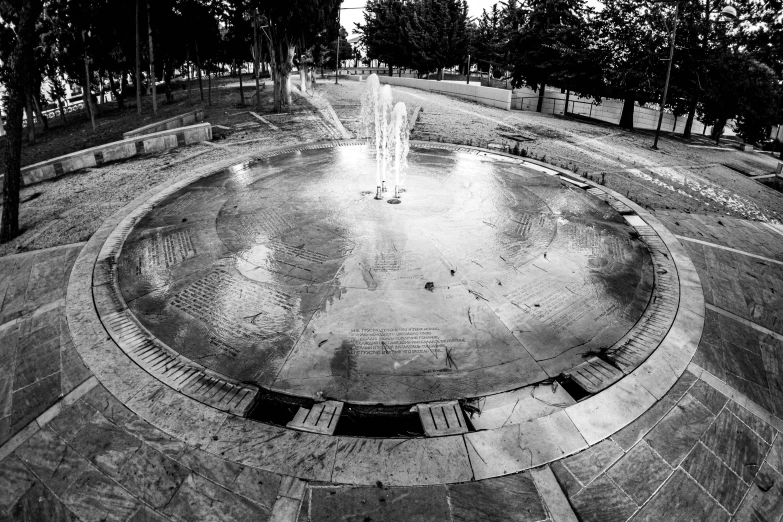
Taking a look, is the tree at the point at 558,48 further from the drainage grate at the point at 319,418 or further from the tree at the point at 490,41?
the drainage grate at the point at 319,418

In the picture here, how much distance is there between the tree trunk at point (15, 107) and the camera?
715 centimetres

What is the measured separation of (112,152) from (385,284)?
34.8 ft

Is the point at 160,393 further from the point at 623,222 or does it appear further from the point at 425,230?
the point at 623,222

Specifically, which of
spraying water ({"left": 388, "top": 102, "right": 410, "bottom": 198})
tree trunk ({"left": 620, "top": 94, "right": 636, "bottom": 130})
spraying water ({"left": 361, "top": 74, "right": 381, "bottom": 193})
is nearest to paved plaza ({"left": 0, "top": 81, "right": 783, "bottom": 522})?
spraying water ({"left": 388, "top": 102, "right": 410, "bottom": 198})

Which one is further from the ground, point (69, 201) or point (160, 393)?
point (69, 201)

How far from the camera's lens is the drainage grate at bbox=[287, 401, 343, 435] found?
394cm

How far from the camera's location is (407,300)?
5.80 m

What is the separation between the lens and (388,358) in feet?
15.7

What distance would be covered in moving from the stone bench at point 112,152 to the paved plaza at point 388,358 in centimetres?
158

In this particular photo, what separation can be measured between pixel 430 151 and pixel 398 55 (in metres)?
32.2

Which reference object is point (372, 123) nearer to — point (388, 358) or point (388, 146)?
point (388, 146)

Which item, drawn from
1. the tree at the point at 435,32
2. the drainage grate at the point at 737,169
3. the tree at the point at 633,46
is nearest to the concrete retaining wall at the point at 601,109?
the tree at the point at 633,46

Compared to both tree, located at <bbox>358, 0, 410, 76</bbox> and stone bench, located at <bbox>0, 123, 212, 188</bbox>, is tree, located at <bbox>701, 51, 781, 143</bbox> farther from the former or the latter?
tree, located at <bbox>358, 0, 410, 76</bbox>

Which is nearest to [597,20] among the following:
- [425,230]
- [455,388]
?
[425,230]
